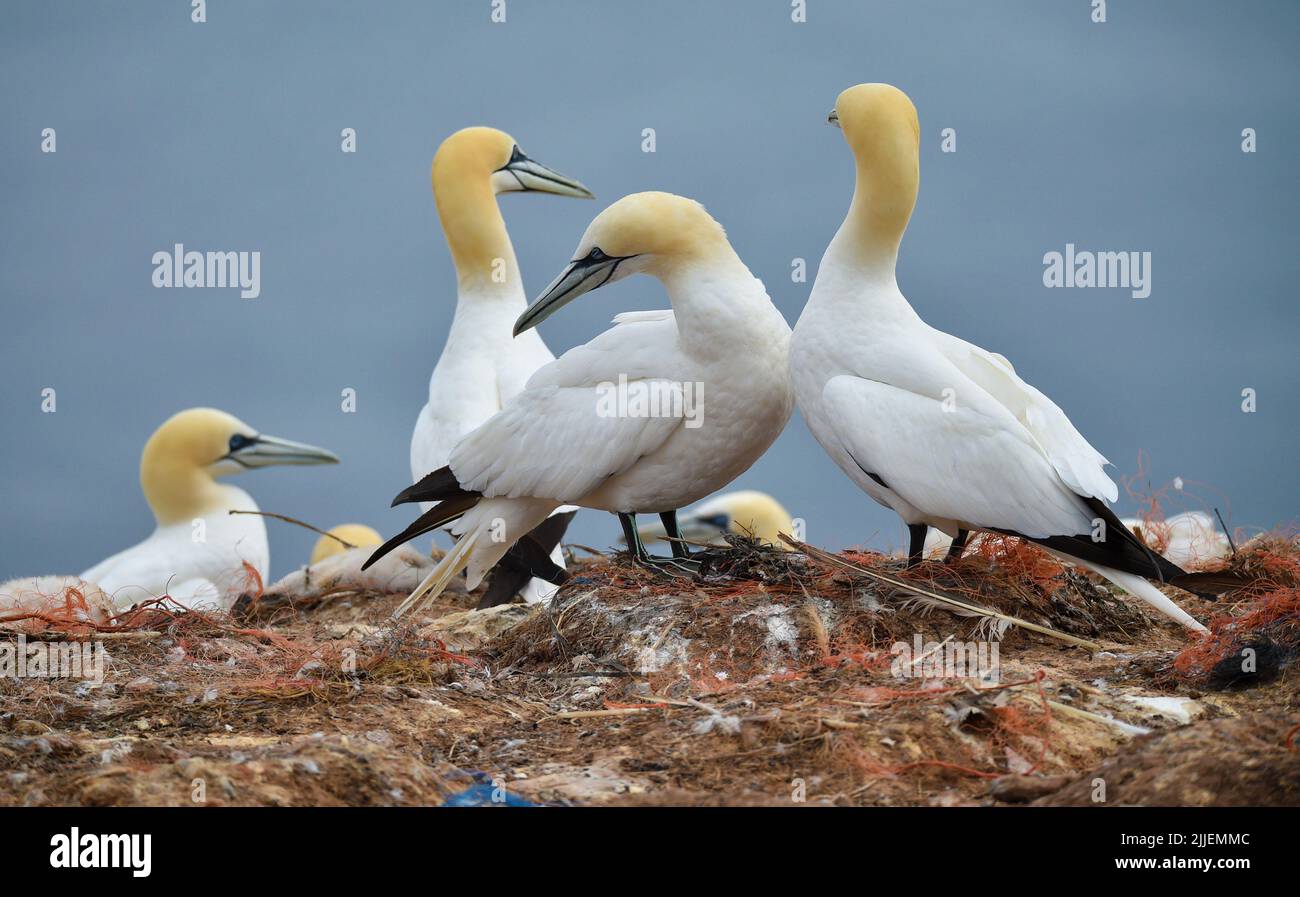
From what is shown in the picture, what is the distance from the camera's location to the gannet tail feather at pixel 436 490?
25.6 feet

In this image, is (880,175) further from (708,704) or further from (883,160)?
(708,704)

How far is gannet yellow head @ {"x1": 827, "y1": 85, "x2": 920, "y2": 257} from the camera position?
7.17 m

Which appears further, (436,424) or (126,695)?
(436,424)

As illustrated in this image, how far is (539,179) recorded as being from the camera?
11625 millimetres

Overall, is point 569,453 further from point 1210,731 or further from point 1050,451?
point 1210,731

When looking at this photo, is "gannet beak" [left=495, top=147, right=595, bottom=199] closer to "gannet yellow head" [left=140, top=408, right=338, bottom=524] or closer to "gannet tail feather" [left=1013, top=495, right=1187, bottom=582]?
"gannet yellow head" [left=140, top=408, right=338, bottom=524]

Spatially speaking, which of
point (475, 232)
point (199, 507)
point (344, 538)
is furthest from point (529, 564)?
point (344, 538)

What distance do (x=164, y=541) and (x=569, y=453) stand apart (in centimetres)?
636

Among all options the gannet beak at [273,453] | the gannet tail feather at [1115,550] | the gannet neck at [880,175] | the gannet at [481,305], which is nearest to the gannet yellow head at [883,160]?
the gannet neck at [880,175]

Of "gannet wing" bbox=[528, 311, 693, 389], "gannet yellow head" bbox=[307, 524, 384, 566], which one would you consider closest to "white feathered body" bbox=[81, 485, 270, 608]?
"gannet yellow head" bbox=[307, 524, 384, 566]

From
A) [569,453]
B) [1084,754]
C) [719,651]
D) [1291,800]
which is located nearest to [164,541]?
[569,453]

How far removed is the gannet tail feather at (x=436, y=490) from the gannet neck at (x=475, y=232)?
2.96 m

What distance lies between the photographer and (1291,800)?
4.02 m

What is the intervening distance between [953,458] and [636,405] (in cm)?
Result: 155
